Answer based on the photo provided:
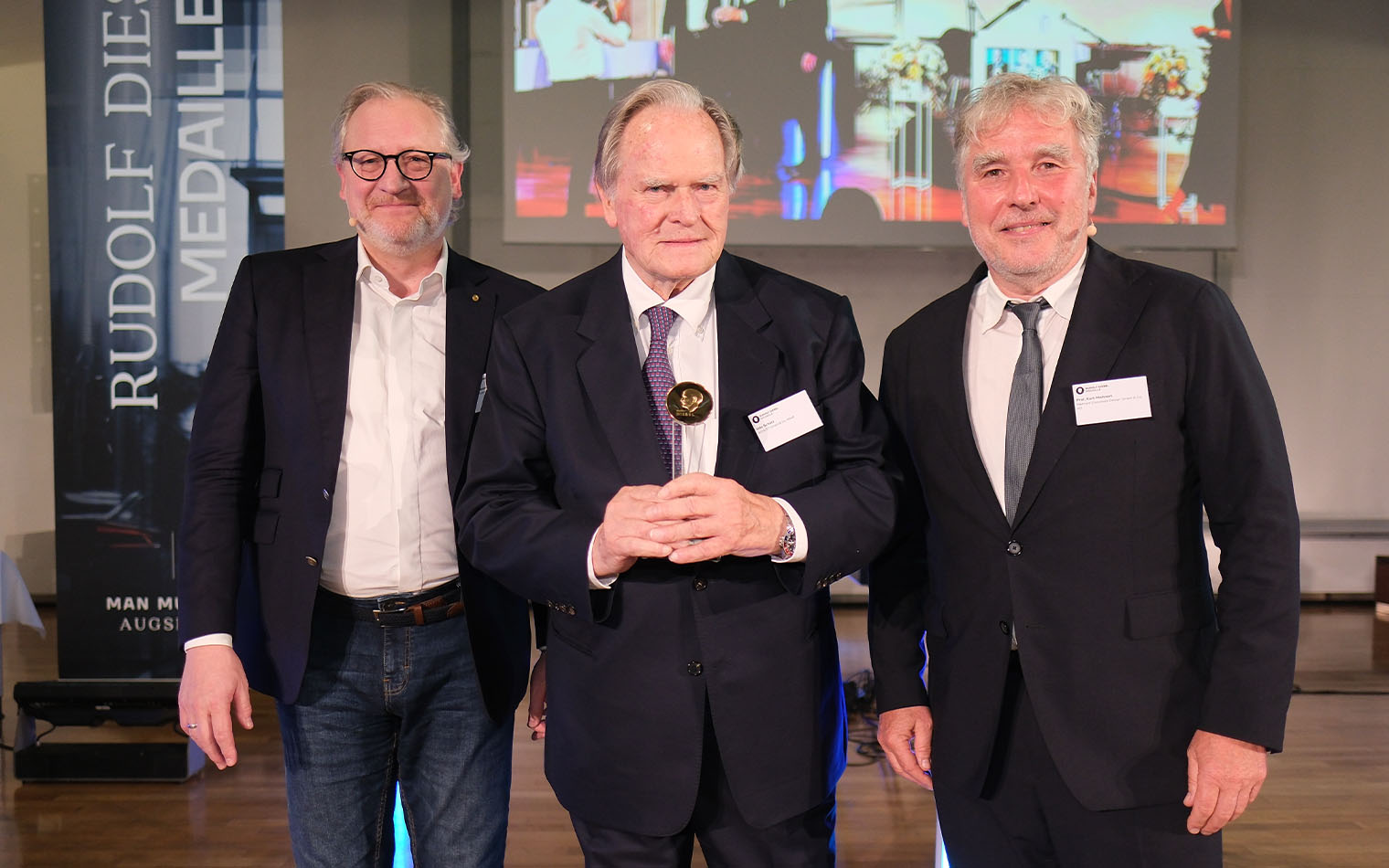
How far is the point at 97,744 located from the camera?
172 inches

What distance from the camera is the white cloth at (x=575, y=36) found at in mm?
6590

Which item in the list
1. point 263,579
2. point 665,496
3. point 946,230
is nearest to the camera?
point 665,496

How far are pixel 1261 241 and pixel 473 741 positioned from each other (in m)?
7.72

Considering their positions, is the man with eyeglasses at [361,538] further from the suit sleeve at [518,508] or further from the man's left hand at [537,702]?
the suit sleeve at [518,508]

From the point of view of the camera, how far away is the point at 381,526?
204 centimetres

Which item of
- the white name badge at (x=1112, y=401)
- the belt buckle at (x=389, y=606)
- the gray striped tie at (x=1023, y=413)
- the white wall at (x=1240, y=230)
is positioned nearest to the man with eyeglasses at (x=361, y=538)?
the belt buckle at (x=389, y=606)

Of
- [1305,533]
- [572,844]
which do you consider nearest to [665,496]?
[572,844]

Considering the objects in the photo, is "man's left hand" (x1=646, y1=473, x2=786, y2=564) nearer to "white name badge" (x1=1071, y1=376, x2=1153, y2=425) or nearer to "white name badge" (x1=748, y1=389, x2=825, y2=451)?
"white name badge" (x1=748, y1=389, x2=825, y2=451)

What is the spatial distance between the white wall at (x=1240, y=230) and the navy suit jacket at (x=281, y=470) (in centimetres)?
530

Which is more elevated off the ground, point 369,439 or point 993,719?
point 369,439

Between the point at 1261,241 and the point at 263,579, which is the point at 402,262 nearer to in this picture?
the point at 263,579

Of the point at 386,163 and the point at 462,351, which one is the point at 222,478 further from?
the point at 386,163

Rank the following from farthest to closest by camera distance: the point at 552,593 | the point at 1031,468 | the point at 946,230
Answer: the point at 946,230 → the point at 1031,468 → the point at 552,593

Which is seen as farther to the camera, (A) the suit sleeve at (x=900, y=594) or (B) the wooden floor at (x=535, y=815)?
(B) the wooden floor at (x=535, y=815)
